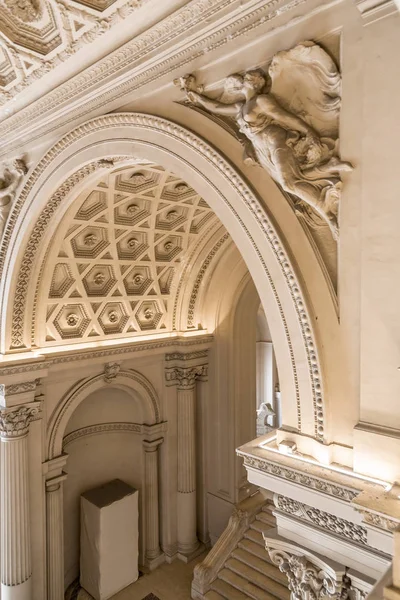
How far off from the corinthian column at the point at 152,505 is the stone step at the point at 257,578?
164 centimetres

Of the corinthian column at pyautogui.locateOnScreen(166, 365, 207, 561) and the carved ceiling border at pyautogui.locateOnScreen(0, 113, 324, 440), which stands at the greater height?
the carved ceiling border at pyautogui.locateOnScreen(0, 113, 324, 440)

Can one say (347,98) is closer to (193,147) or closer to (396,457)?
(193,147)

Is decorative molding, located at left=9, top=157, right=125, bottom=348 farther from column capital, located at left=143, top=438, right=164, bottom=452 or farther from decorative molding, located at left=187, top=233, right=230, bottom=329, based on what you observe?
column capital, located at left=143, top=438, right=164, bottom=452

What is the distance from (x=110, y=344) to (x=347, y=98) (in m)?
5.60

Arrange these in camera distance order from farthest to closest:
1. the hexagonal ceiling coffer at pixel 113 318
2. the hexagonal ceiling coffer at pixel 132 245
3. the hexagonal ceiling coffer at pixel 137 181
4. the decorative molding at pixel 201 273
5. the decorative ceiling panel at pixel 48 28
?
the decorative molding at pixel 201 273
the hexagonal ceiling coffer at pixel 113 318
the hexagonal ceiling coffer at pixel 132 245
the hexagonal ceiling coffer at pixel 137 181
the decorative ceiling panel at pixel 48 28

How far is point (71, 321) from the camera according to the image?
6.59 m

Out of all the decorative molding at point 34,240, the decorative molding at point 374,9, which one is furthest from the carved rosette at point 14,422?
the decorative molding at point 374,9

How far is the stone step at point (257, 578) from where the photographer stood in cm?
657

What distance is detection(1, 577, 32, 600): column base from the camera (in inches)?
234

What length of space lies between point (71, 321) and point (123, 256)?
1319 mm

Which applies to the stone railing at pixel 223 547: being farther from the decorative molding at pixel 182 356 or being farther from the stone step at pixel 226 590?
the decorative molding at pixel 182 356

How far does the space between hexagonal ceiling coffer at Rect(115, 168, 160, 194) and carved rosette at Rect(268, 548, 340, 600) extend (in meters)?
4.05

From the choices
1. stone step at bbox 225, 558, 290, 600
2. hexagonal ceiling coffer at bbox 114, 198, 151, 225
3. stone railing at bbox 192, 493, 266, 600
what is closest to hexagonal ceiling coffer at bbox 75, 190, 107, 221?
hexagonal ceiling coffer at bbox 114, 198, 151, 225

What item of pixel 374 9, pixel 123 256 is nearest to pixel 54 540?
pixel 123 256
